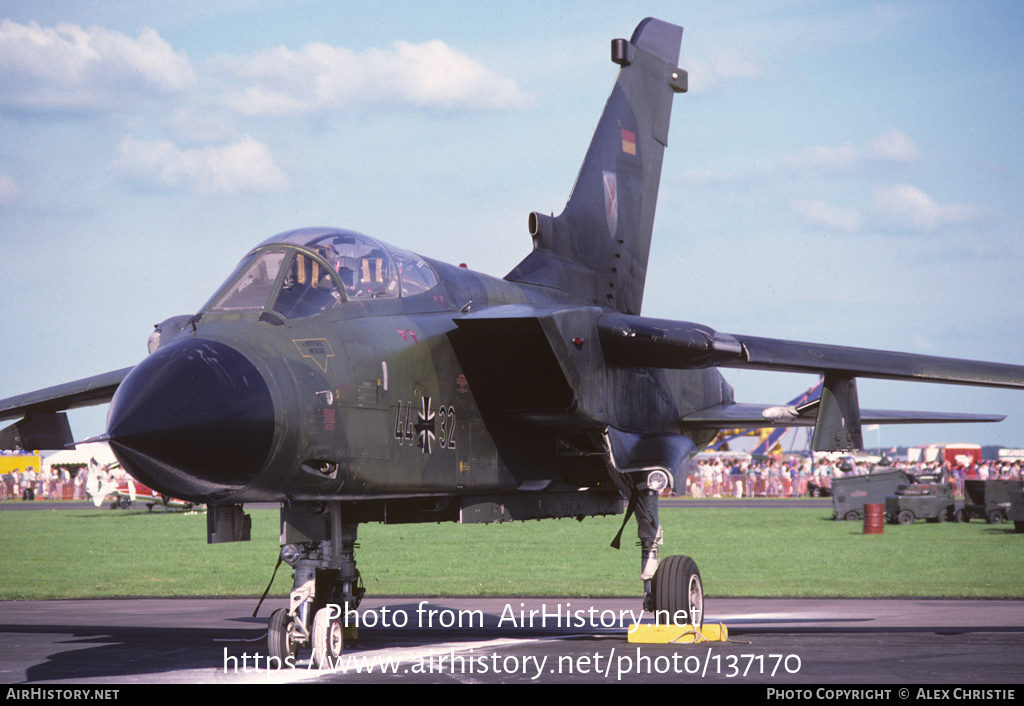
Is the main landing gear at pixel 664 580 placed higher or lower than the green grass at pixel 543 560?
higher

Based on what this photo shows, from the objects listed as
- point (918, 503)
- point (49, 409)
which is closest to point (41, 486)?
point (918, 503)

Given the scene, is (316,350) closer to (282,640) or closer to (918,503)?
(282,640)

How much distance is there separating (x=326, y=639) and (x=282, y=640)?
0.36m

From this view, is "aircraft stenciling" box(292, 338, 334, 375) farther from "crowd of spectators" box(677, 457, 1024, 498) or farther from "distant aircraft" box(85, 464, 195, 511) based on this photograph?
"crowd of spectators" box(677, 457, 1024, 498)

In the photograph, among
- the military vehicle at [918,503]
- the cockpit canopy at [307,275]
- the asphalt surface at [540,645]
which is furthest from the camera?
the military vehicle at [918,503]

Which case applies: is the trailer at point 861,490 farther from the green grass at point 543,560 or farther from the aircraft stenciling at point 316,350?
the aircraft stenciling at point 316,350

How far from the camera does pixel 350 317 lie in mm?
9391

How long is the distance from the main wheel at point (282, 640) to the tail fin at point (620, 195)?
5881mm

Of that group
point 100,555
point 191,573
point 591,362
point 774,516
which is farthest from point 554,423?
point 774,516

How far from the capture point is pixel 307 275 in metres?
9.30

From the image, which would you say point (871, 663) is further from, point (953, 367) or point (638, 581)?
point (638, 581)

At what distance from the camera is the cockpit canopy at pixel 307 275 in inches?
358

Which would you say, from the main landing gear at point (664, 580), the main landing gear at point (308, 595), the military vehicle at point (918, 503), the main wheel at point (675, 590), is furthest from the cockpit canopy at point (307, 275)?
the military vehicle at point (918, 503)

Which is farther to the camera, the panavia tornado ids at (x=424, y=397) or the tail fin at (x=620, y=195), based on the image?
the tail fin at (x=620, y=195)
